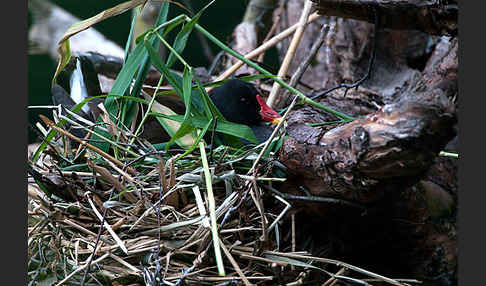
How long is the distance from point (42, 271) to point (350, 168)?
586 millimetres

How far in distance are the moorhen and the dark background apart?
0.07 m

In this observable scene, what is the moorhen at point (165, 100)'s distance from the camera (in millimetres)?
1042

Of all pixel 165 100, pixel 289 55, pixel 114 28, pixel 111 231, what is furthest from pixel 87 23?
pixel 114 28

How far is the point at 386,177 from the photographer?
2.05 feet

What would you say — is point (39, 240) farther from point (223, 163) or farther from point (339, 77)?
point (339, 77)

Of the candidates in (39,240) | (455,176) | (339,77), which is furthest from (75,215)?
(339,77)

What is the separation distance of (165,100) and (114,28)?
1.11m

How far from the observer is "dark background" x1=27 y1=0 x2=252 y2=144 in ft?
3.85

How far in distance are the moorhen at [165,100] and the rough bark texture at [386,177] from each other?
6.8 inches

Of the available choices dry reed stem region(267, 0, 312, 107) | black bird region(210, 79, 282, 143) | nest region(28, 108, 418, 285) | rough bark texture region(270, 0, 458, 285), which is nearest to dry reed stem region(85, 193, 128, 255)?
nest region(28, 108, 418, 285)

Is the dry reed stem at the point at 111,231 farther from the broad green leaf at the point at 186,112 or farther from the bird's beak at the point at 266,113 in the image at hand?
the bird's beak at the point at 266,113

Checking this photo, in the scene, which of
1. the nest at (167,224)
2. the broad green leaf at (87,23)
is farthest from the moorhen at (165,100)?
the nest at (167,224)

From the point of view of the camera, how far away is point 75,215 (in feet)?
2.61

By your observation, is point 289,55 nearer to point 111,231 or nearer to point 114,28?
point 111,231
